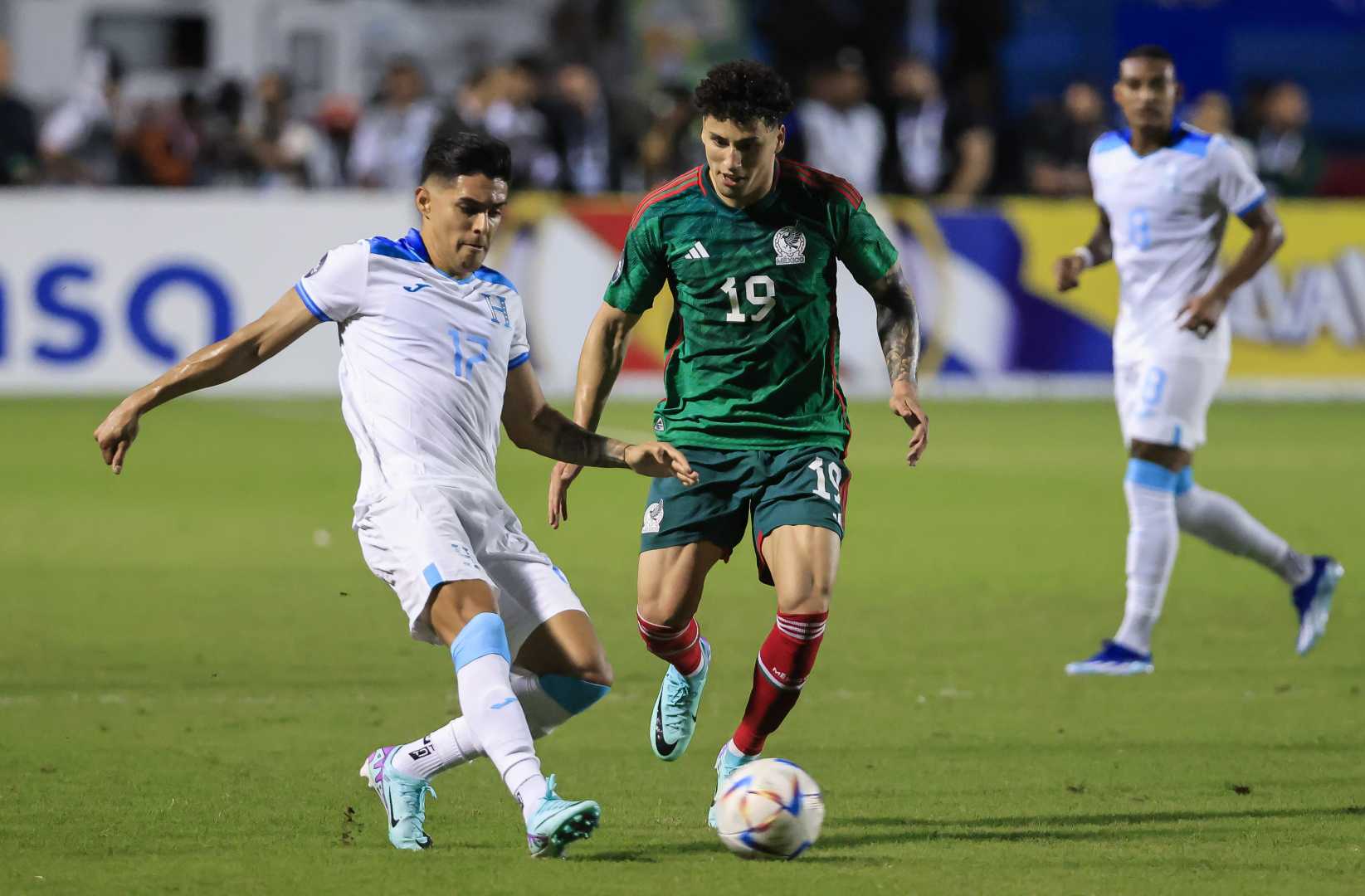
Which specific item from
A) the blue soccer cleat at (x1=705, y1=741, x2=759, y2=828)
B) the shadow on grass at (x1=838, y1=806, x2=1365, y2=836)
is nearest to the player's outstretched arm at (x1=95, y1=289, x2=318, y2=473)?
the blue soccer cleat at (x1=705, y1=741, x2=759, y2=828)

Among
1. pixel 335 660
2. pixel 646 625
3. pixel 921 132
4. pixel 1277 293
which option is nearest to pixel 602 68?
pixel 921 132

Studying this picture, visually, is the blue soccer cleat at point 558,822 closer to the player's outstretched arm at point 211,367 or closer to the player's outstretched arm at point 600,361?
the player's outstretched arm at point 211,367

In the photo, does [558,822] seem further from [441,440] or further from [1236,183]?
[1236,183]

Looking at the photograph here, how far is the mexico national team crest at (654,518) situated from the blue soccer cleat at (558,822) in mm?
1390

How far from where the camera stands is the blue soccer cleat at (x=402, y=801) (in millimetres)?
5148

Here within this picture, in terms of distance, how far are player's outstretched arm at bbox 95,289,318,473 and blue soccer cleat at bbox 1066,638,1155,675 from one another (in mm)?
3694

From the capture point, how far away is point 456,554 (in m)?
5.16

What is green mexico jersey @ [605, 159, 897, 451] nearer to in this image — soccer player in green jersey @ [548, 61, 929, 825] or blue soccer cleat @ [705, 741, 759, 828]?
soccer player in green jersey @ [548, 61, 929, 825]

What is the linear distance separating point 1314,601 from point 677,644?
3.30 m

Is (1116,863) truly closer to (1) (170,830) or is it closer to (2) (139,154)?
(1) (170,830)

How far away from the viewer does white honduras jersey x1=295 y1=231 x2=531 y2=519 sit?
5324 mm

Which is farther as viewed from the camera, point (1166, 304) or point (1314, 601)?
point (1314, 601)

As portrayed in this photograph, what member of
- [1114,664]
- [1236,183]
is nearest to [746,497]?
[1114,664]

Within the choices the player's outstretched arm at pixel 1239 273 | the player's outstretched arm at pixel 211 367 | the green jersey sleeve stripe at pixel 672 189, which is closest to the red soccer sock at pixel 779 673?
the green jersey sleeve stripe at pixel 672 189
